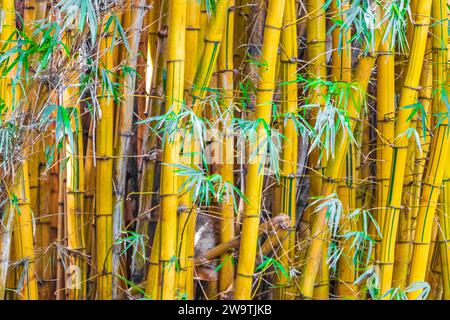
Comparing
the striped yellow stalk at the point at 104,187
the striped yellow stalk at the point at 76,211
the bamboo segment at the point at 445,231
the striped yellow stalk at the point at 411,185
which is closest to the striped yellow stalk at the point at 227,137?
the striped yellow stalk at the point at 104,187

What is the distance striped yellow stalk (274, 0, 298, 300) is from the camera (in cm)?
199

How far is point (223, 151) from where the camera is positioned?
203 centimetres

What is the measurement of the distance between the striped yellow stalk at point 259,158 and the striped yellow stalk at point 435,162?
1.88ft

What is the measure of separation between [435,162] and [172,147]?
87 cm

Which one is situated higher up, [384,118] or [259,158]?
[384,118]

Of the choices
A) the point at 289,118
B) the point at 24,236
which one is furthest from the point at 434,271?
the point at 24,236

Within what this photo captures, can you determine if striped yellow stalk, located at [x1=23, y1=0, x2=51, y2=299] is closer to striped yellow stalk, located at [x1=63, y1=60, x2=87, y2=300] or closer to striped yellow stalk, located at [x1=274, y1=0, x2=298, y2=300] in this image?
striped yellow stalk, located at [x1=63, y1=60, x2=87, y2=300]

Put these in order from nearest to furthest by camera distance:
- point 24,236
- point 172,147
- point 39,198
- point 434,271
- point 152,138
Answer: point 172,147 < point 24,236 < point 152,138 < point 39,198 < point 434,271

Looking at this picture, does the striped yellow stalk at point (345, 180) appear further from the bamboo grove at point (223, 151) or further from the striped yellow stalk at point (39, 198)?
the striped yellow stalk at point (39, 198)

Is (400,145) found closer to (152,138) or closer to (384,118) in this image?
(384,118)

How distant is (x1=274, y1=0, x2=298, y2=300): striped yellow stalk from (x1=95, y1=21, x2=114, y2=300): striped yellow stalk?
0.55 m

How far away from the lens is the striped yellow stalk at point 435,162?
2.04m

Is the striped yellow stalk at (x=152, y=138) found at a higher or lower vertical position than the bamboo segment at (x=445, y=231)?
higher

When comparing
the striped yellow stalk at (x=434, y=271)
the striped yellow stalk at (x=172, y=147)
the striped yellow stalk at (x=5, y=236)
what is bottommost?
the striped yellow stalk at (x=434, y=271)
